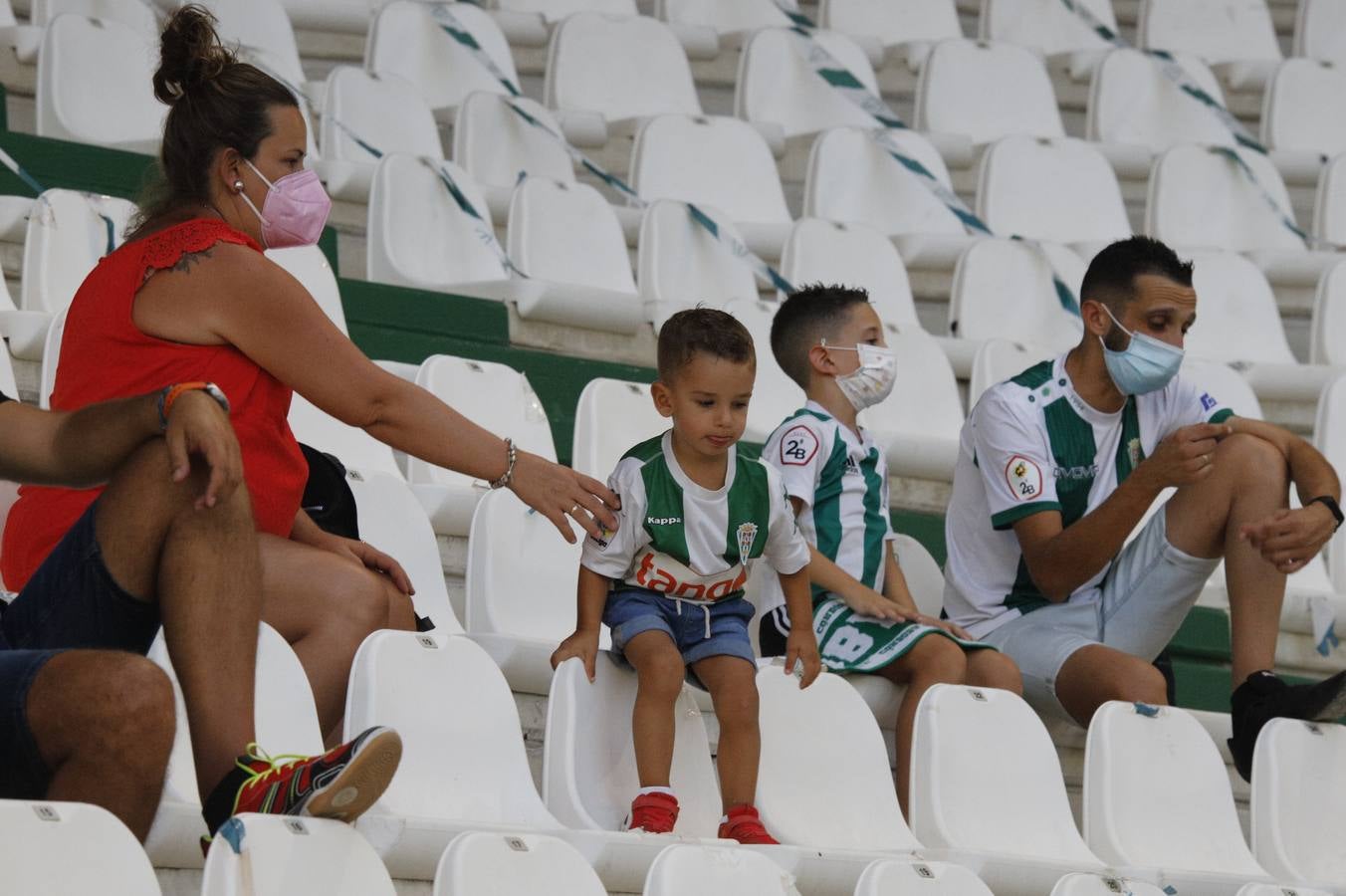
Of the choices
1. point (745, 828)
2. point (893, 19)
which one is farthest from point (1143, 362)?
point (893, 19)

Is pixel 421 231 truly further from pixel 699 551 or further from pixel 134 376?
pixel 134 376

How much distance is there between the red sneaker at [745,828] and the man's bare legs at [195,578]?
2.51 feet

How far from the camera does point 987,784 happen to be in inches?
111

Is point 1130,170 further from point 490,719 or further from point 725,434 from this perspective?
point 490,719

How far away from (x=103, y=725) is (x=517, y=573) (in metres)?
1.23

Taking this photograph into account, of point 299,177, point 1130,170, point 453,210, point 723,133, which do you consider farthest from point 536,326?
point 1130,170

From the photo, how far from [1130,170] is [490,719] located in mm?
3765

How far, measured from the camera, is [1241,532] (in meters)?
3.12

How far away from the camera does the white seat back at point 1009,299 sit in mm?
4656

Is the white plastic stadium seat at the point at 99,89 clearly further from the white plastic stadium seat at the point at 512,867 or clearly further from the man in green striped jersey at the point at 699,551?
the white plastic stadium seat at the point at 512,867

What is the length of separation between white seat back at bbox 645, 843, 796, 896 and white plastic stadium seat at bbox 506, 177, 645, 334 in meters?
1.94

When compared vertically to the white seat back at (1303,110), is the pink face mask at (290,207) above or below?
above

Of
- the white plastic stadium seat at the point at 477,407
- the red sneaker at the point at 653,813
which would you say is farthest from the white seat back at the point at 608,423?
the red sneaker at the point at 653,813

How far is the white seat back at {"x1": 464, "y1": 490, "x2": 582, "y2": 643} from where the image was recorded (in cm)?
290
